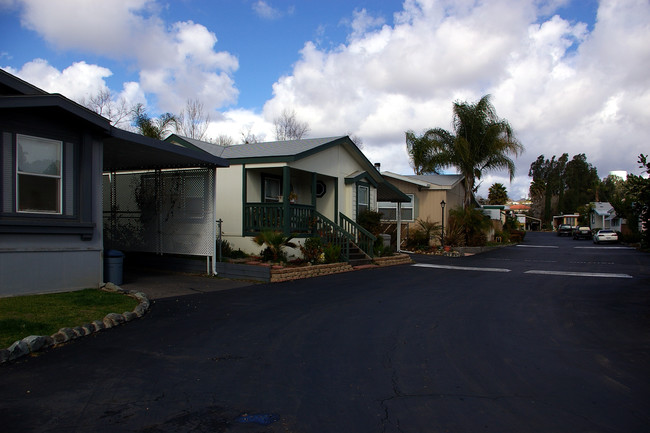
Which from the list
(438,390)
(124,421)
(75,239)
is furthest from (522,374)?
(75,239)

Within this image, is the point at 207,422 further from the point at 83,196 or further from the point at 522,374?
the point at 83,196

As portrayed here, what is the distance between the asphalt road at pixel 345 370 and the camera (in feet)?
13.3

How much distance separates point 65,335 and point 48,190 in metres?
3.92

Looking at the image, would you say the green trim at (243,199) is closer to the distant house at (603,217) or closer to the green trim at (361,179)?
the green trim at (361,179)

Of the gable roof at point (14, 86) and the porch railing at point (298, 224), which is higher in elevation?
the gable roof at point (14, 86)

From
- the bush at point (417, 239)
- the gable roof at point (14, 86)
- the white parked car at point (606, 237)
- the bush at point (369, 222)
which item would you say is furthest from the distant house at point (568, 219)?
the gable roof at point (14, 86)

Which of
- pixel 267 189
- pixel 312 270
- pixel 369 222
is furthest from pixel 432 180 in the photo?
pixel 312 270

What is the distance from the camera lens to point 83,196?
937 cm

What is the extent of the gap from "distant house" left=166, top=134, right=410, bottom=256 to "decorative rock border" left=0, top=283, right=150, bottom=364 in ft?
22.5

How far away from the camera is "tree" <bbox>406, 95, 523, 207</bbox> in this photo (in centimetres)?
2905

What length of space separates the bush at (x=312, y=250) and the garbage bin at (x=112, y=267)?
19.1 feet

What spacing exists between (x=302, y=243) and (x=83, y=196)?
753 centimetres

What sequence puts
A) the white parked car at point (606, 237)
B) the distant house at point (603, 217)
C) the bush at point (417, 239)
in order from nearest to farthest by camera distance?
the bush at point (417, 239), the white parked car at point (606, 237), the distant house at point (603, 217)

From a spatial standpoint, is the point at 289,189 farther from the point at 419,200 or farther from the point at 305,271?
the point at 419,200
